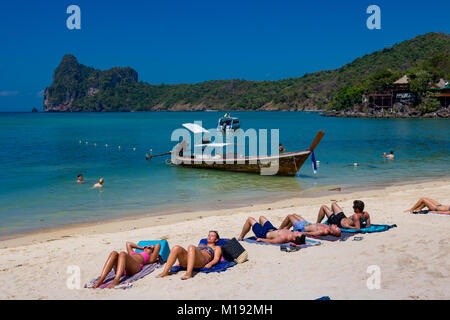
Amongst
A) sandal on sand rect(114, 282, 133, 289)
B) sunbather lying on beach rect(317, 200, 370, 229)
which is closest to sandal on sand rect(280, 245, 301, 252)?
sunbather lying on beach rect(317, 200, 370, 229)

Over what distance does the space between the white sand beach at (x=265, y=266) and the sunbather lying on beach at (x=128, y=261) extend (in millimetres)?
279

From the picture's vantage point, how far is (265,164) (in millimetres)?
22609

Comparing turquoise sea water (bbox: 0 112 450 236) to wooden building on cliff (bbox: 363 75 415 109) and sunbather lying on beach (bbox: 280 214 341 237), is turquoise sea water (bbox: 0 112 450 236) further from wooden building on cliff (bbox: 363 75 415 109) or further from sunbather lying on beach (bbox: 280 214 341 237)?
wooden building on cliff (bbox: 363 75 415 109)

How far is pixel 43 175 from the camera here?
25547 mm

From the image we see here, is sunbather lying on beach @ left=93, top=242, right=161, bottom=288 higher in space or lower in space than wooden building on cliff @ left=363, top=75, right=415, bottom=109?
lower

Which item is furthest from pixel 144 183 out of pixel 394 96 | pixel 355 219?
pixel 394 96

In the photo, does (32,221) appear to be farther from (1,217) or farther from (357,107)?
(357,107)

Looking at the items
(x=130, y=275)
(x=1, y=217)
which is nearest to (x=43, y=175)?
(x=1, y=217)

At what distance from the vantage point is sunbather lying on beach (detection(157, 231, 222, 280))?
7.16m

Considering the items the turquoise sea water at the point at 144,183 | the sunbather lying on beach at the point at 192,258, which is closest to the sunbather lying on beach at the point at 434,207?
the sunbather lying on beach at the point at 192,258

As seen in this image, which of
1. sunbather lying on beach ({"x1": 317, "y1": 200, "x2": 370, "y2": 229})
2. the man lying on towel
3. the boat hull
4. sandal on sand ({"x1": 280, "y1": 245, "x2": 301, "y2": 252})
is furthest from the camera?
the boat hull

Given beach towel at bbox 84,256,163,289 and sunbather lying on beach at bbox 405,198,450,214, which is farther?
sunbather lying on beach at bbox 405,198,450,214

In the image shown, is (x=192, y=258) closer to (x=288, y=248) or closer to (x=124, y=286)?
(x=124, y=286)
